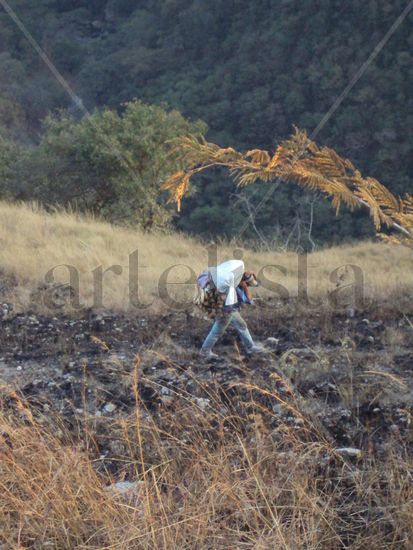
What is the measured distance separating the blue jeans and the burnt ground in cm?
17

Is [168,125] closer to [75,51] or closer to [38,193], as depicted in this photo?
[38,193]

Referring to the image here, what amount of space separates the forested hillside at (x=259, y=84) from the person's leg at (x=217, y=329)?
41.9 ft

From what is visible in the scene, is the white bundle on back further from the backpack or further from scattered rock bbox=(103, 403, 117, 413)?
scattered rock bbox=(103, 403, 117, 413)

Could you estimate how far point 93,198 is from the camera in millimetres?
17656

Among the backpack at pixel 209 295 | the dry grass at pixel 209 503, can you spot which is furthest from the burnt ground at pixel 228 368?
the backpack at pixel 209 295

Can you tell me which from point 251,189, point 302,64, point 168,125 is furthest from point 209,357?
point 302,64

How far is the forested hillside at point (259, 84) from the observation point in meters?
24.9

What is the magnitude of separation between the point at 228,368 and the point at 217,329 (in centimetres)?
52

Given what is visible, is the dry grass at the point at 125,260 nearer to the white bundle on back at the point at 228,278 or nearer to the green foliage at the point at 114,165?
the white bundle on back at the point at 228,278

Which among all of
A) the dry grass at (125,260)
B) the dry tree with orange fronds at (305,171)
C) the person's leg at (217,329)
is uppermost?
the dry tree with orange fronds at (305,171)

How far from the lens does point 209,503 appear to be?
3.82 meters

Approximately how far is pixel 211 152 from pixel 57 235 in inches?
339

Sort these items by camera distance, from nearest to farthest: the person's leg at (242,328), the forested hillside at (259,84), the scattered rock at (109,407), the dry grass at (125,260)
Answer: the scattered rock at (109,407) → the person's leg at (242,328) → the dry grass at (125,260) → the forested hillside at (259,84)

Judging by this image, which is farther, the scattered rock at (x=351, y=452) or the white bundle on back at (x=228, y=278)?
the white bundle on back at (x=228, y=278)
